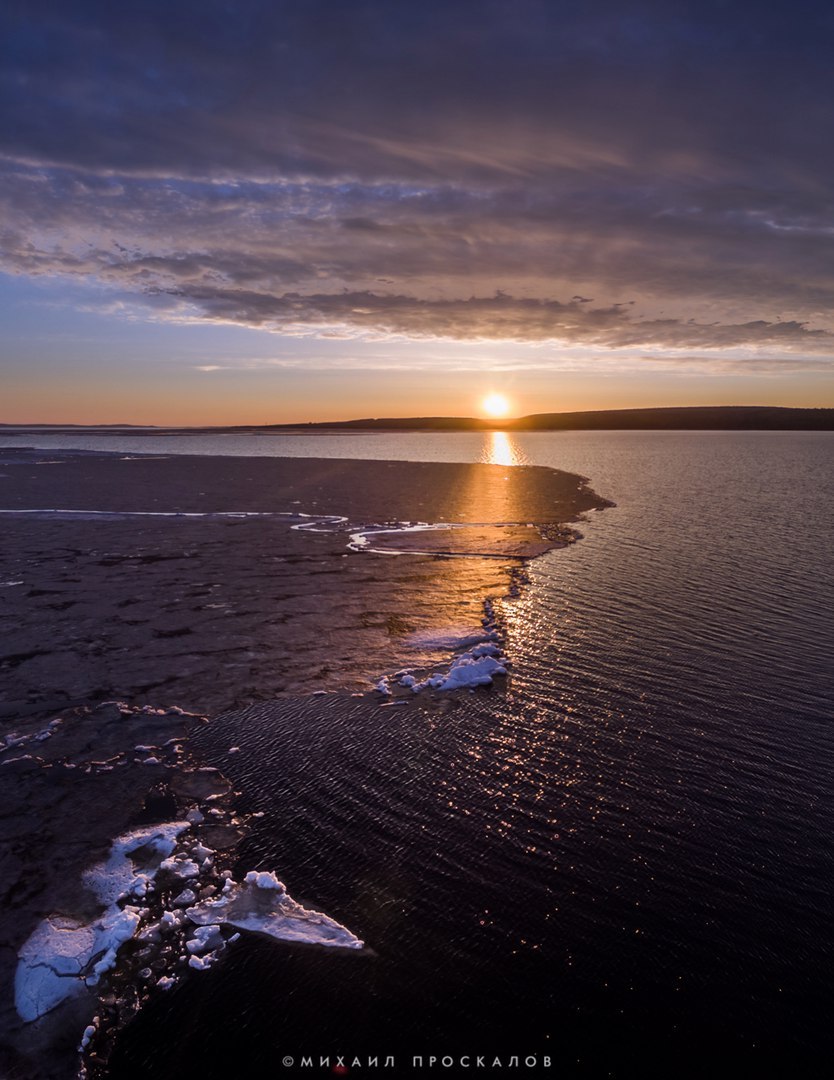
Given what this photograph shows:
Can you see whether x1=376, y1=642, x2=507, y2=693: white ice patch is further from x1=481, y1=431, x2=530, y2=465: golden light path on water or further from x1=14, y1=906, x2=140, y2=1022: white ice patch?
x1=481, y1=431, x2=530, y2=465: golden light path on water

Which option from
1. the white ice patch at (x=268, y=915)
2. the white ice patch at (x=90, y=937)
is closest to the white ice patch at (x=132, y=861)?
the white ice patch at (x=90, y=937)

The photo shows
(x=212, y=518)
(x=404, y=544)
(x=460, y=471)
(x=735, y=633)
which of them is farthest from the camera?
(x=460, y=471)

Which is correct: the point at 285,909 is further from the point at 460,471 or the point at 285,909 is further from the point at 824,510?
the point at 460,471

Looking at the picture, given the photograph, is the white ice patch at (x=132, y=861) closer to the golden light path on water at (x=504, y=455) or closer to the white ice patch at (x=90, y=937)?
the white ice patch at (x=90, y=937)

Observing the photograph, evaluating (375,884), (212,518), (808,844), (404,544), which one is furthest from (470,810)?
(212,518)

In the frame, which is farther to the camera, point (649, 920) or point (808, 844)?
point (808, 844)

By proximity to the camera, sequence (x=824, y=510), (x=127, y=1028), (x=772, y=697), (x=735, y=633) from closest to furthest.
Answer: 1. (x=127, y=1028)
2. (x=772, y=697)
3. (x=735, y=633)
4. (x=824, y=510)
